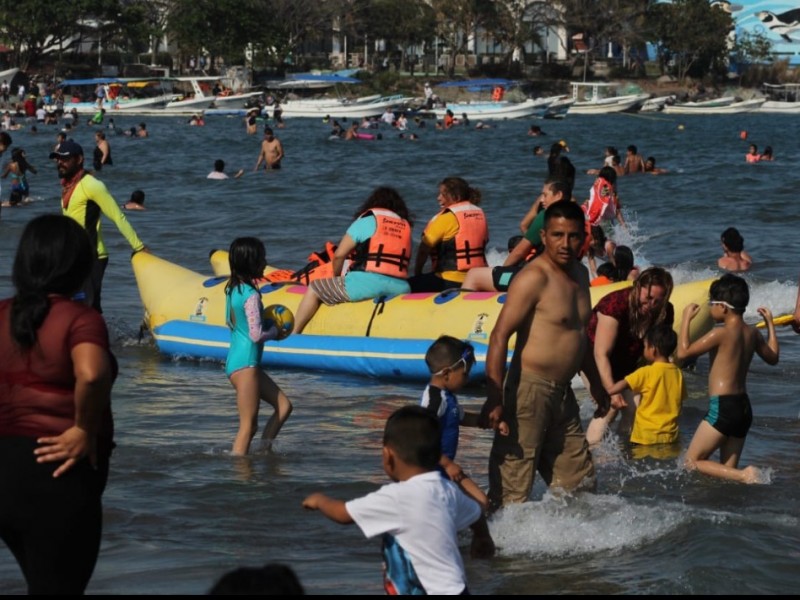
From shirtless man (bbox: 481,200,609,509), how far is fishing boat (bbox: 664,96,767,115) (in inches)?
2797

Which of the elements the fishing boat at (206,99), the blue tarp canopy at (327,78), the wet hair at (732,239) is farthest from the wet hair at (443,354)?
the blue tarp canopy at (327,78)

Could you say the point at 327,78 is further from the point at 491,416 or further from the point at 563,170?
the point at 491,416

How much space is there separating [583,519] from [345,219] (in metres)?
15.5

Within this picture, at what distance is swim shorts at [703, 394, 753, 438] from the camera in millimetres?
6199

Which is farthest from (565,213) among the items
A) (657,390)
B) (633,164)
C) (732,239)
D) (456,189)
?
(633,164)

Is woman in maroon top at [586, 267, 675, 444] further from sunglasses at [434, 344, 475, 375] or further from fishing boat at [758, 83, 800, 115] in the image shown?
fishing boat at [758, 83, 800, 115]

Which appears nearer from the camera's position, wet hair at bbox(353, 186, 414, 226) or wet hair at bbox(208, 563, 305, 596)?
wet hair at bbox(208, 563, 305, 596)

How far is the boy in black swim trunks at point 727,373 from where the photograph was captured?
6.08 meters

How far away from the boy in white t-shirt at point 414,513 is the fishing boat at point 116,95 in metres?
54.6

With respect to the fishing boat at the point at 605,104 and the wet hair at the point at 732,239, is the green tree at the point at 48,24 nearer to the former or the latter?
the fishing boat at the point at 605,104

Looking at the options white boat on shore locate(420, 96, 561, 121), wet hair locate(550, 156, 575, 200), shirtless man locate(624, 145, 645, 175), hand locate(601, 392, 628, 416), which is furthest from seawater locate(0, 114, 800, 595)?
white boat on shore locate(420, 96, 561, 121)

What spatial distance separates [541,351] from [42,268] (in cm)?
206

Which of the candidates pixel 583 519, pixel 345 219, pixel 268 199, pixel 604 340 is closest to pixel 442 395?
pixel 583 519

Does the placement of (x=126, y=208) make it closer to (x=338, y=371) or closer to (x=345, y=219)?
(x=345, y=219)
